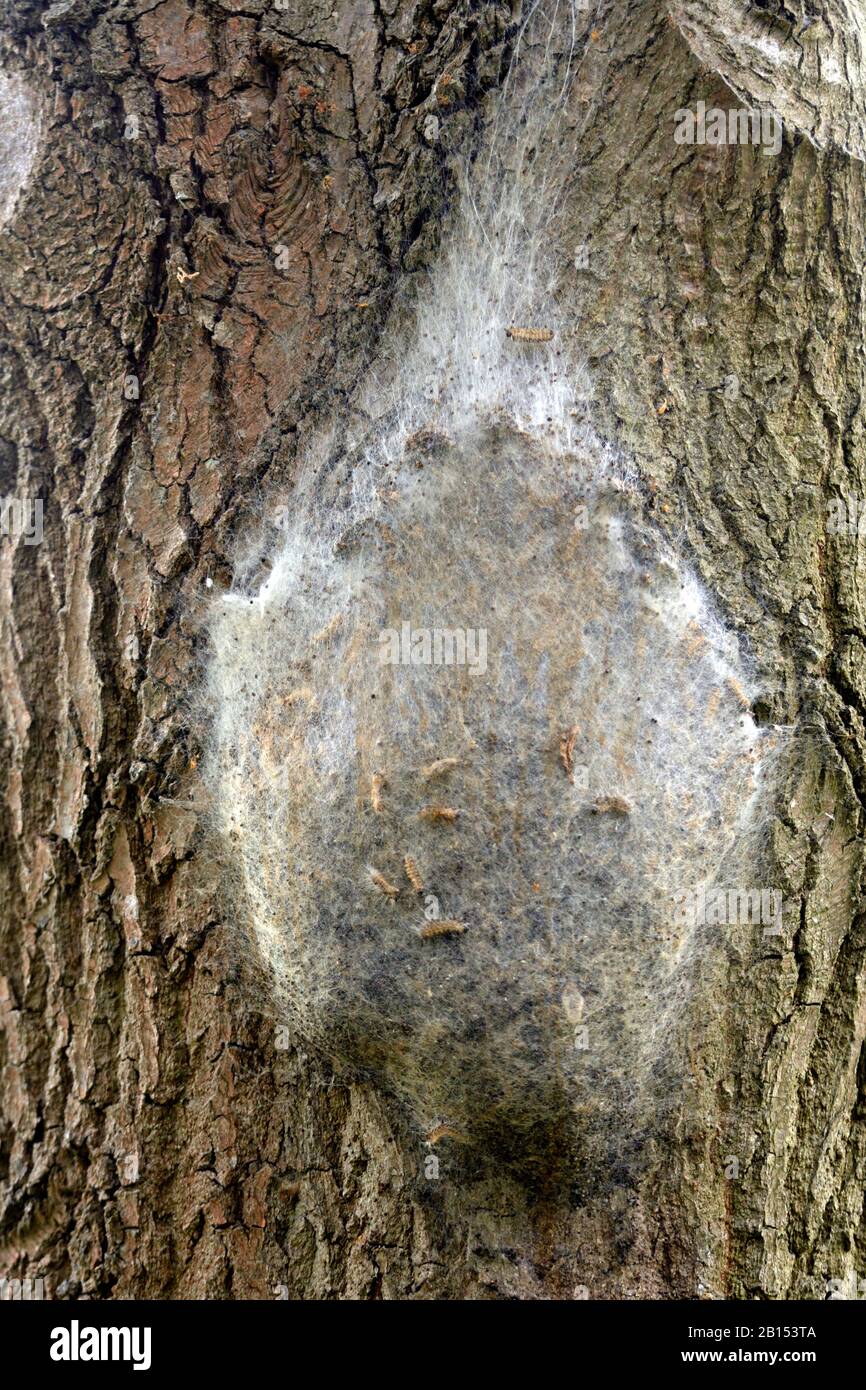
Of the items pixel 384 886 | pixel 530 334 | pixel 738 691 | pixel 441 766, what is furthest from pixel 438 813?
pixel 530 334

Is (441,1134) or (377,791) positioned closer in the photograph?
(377,791)

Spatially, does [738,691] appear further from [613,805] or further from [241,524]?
[241,524]

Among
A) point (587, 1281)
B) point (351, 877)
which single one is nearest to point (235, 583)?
point (351, 877)

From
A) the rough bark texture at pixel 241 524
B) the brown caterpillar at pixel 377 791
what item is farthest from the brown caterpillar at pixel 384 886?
the rough bark texture at pixel 241 524

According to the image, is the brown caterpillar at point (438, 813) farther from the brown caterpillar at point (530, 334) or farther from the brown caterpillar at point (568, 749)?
the brown caterpillar at point (530, 334)

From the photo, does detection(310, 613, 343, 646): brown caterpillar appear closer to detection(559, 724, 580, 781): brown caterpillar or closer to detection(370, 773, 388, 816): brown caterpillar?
detection(370, 773, 388, 816): brown caterpillar

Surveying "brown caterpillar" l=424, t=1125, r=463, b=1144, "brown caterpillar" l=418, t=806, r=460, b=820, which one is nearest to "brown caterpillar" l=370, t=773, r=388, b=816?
"brown caterpillar" l=418, t=806, r=460, b=820
